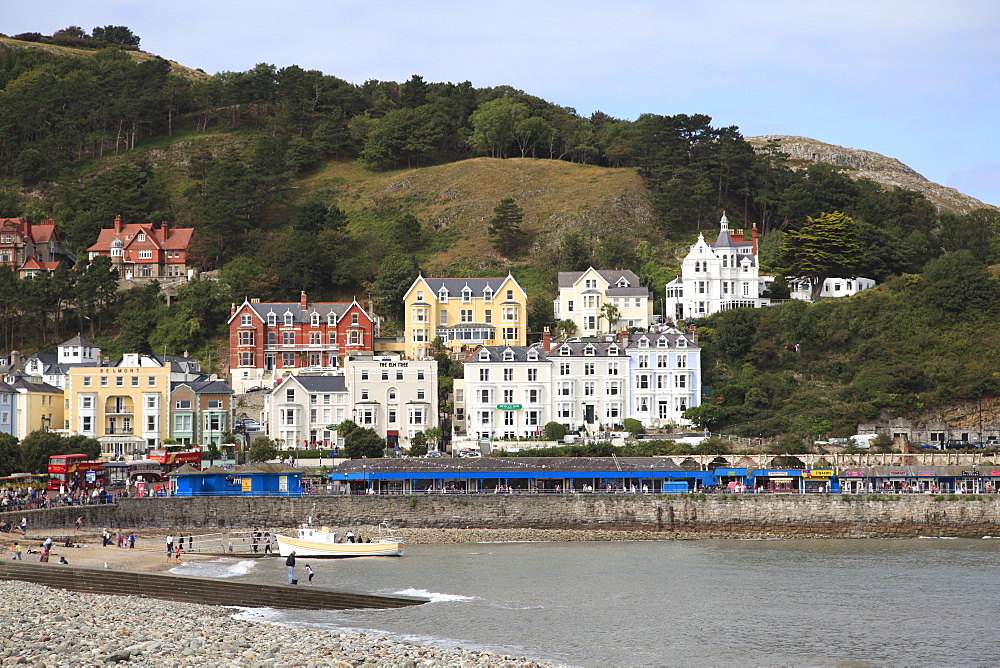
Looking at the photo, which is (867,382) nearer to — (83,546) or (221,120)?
(83,546)

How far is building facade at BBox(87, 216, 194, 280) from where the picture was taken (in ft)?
333

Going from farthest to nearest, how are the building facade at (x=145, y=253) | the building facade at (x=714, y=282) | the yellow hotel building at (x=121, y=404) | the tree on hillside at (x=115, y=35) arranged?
the tree on hillside at (x=115, y=35), the building facade at (x=145, y=253), the building facade at (x=714, y=282), the yellow hotel building at (x=121, y=404)

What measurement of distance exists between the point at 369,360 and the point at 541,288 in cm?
2413

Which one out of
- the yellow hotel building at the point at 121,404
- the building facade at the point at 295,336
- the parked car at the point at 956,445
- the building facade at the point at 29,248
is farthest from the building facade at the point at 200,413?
the parked car at the point at 956,445

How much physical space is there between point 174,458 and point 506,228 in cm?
4422

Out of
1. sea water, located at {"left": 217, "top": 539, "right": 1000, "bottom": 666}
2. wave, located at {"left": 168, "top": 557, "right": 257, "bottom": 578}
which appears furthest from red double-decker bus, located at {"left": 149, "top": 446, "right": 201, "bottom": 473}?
sea water, located at {"left": 217, "top": 539, "right": 1000, "bottom": 666}

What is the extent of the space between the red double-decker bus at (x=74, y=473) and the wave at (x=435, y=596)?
100 feet

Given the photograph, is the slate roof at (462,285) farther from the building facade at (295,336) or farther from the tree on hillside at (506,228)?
the tree on hillside at (506,228)

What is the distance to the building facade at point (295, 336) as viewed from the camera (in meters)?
85.6

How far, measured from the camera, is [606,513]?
59500 millimetres

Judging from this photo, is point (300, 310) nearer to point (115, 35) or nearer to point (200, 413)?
point (200, 413)

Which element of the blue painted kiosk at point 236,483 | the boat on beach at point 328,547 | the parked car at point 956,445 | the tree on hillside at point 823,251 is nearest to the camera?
the boat on beach at point 328,547

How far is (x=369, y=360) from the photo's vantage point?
77.7m

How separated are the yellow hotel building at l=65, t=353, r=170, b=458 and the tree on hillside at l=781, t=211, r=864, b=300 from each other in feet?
159
